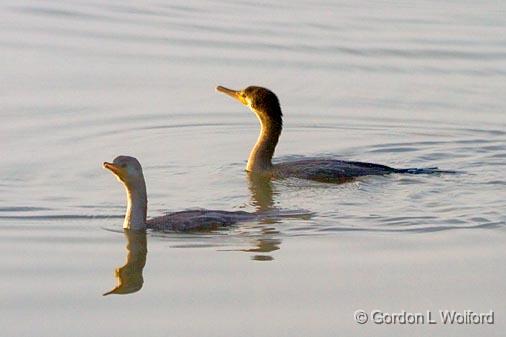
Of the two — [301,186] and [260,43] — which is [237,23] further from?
[301,186]

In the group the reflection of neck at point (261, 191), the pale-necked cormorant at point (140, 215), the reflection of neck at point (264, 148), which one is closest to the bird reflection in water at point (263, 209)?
the reflection of neck at point (261, 191)

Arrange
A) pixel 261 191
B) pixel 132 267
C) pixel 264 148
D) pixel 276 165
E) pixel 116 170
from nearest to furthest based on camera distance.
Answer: pixel 132 267 → pixel 116 170 → pixel 261 191 → pixel 276 165 → pixel 264 148

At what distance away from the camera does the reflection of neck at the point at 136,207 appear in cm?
1176

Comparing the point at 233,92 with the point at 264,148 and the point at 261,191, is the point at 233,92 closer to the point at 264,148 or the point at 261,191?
the point at 264,148

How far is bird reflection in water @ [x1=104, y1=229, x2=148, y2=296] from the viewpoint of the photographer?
10.2 meters

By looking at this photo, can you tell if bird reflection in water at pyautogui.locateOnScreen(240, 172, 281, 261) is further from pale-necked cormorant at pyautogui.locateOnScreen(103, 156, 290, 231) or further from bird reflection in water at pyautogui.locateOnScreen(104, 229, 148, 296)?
bird reflection in water at pyautogui.locateOnScreen(104, 229, 148, 296)

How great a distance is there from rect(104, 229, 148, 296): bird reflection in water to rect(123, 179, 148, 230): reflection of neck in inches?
2.8

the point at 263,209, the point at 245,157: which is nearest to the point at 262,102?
the point at 245,157

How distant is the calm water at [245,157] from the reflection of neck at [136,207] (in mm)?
184

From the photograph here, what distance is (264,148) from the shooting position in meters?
15.1

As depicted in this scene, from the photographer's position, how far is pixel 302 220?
40.4 feet

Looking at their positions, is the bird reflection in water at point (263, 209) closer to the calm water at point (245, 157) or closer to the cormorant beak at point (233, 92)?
the calm water at point (245, 157)

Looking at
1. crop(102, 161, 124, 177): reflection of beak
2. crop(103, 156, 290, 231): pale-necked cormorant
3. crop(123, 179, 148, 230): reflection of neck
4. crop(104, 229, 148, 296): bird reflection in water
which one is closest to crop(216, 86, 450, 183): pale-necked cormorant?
crop(103, 156, 290, 231): pale-necked cormorant

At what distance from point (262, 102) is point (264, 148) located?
66cm
